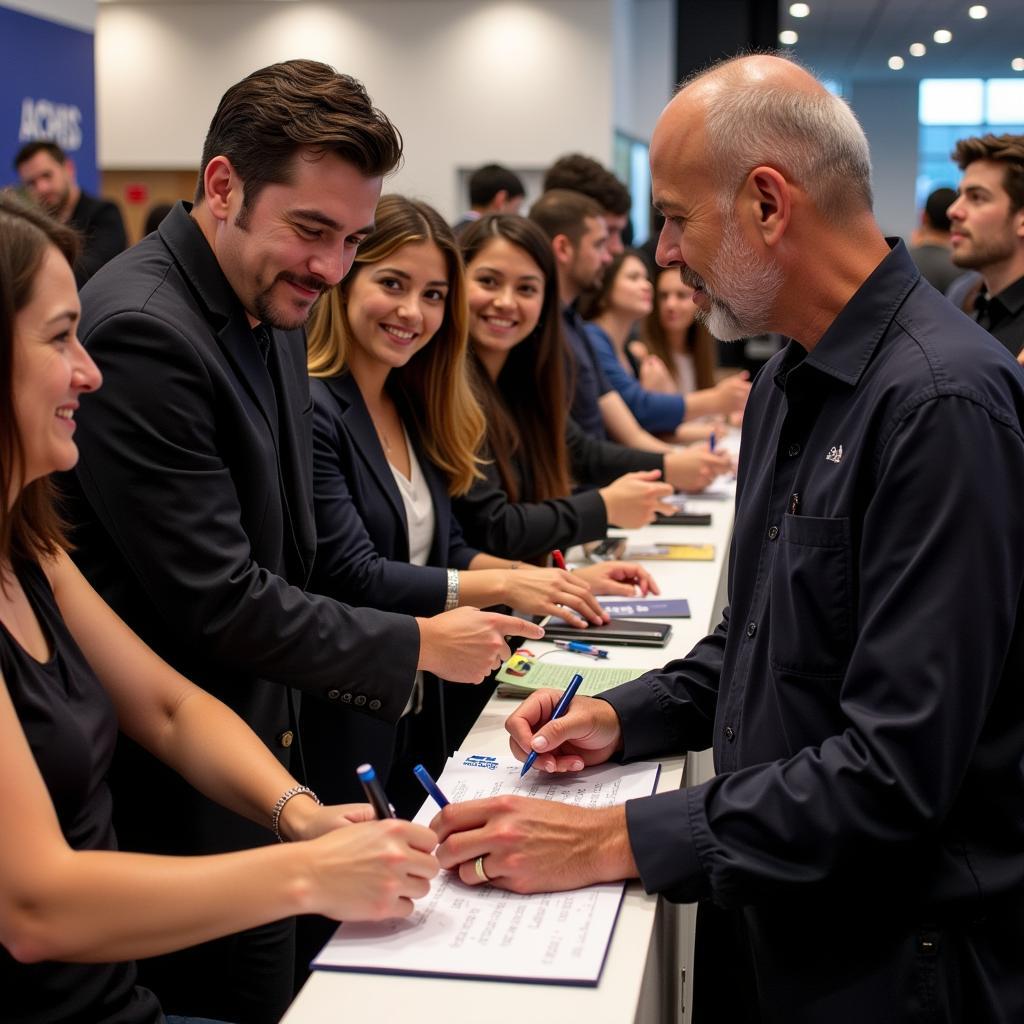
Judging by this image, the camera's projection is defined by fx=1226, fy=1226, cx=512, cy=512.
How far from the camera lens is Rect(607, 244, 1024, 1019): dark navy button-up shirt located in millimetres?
1208

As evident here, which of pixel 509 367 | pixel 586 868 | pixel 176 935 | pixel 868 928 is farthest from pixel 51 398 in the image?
pixel 509 367

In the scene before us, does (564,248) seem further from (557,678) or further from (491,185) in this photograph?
(557,678)

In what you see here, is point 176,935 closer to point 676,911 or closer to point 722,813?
point 722,813

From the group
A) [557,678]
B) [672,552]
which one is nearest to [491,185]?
[672,552]

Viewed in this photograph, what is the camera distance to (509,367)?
3420 mm

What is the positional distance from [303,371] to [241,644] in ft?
1.80

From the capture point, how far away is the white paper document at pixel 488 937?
123 cm

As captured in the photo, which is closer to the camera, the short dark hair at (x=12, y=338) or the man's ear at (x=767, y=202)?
the short dark hair at (x=12, y=338)

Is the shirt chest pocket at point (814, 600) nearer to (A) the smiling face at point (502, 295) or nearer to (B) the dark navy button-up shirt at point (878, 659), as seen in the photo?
(B) the dark navy button-up shirt at point (878, 659)

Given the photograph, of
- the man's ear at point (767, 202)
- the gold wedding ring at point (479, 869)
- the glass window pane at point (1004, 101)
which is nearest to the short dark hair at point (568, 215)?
the man's ear at point (767, 202)

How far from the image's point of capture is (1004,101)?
520 inches

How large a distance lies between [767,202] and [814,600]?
1.53ft

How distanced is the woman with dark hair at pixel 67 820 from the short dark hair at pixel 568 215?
3.08 m

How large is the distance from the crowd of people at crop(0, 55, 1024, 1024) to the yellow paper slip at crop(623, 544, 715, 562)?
116cm
